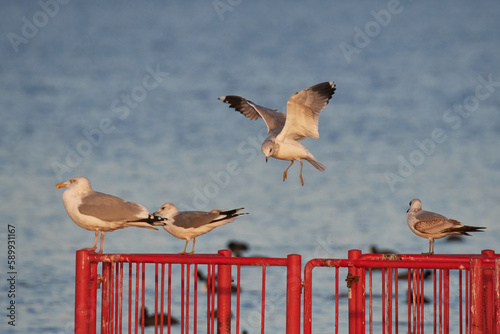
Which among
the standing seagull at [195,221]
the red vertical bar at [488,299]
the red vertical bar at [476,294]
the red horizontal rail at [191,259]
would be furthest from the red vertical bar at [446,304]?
the standing seagull at [195,221]

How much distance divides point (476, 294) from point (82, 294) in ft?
8.76

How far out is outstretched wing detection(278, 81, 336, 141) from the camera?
10.1 m

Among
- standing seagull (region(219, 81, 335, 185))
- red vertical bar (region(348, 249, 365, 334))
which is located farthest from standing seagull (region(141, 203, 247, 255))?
standing seagull (region(219, 81, 335, 185))

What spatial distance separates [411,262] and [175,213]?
3767 millimetres

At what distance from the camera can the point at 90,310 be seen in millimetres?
5395

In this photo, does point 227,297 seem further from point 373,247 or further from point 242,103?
point 373,247

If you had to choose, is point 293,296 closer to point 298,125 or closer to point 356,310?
point 356,310

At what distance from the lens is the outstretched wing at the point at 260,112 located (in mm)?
10938

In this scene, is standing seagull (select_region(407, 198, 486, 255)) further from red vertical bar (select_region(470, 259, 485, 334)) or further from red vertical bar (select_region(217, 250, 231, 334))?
red vertical bar (select_region(470, 259, 485, 334))

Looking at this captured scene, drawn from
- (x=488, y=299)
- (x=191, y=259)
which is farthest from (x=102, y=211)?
(x=488, y=299)

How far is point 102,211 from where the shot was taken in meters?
6.87

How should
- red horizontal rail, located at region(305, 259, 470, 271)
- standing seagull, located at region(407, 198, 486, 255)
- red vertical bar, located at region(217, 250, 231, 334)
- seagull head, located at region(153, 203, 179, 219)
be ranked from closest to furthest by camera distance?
1. red horizontal rail, located at region(305, 259, 470, 271)
2. red vertical bar, located at region(217, 250, 231, 334)
3. seagull head, located at region(153, 203, 179, 219)
4. standing seagull, located at region(407, 198, 486, 255)

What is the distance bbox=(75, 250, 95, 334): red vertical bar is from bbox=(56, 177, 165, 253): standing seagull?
4.22 ft

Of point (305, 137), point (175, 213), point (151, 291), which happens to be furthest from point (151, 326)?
point (175, 213)
